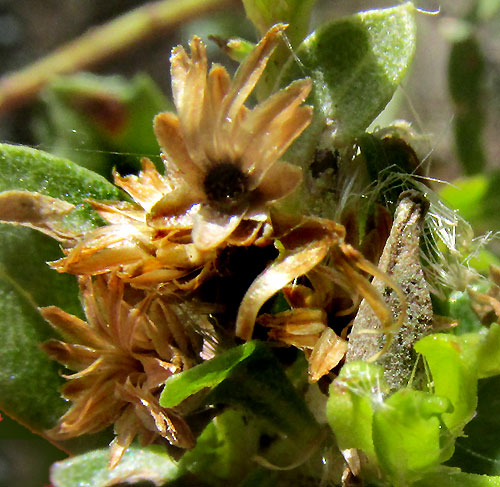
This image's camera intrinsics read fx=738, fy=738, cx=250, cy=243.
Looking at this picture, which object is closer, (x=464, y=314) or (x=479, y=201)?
(x=464, y=314)

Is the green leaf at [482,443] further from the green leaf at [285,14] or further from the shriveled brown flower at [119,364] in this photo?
the green leaf at [285,14]

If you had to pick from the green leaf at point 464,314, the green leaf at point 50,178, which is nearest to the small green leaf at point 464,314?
the green leaf at point 464,314

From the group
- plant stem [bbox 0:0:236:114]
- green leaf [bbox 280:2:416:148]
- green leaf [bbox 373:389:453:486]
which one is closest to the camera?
green leaf [bbox 373:389:453:486]

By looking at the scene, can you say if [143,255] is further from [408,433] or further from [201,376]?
[408,433]

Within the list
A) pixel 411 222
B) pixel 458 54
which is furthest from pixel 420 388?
pixel 458 54

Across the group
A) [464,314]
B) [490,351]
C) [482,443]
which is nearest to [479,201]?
[464,314]

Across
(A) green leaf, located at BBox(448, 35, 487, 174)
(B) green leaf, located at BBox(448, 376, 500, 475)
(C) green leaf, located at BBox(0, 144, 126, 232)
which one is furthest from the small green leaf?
(A) green leaf, located at BBox(448, 35, 487, 174)

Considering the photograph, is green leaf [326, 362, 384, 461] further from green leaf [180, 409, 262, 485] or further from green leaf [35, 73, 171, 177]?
green leaf [35, 73, 171, 177]
